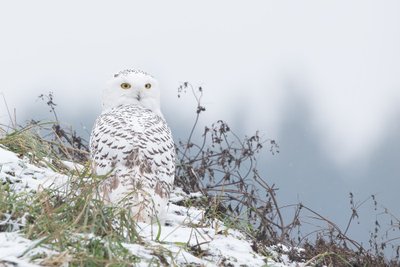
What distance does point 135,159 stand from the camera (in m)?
5.73

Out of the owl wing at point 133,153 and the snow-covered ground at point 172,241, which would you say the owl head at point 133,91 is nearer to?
the owl wing at point 133,153

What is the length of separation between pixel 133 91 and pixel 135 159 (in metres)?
1.36

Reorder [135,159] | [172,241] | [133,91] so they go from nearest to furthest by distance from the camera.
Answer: [172,241] < [135,159] < [133,91]

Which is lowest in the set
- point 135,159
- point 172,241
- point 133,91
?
point 172,241

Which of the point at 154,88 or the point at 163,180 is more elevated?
the point at 154,88

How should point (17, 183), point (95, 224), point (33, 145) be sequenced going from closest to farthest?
1. point (95, 224)
2. point (17, 183)
3. point (33, 145)

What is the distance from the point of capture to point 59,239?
3.82 metres

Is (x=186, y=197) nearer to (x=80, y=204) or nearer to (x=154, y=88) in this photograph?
(x=154, y=88)

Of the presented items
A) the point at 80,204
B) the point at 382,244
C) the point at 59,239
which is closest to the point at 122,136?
the point at 80,204

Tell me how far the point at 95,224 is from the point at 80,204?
23 cm

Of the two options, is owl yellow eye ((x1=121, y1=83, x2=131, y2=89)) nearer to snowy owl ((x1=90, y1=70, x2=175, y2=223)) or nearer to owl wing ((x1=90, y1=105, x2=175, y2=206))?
snowy owl ((x1=90, y1=70, x2=175, y2=223))

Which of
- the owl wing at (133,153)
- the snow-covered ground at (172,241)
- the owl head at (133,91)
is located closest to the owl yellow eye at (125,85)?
the owl head at (133,91)

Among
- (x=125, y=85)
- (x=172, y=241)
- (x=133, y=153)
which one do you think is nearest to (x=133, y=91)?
(x=125, y=85)

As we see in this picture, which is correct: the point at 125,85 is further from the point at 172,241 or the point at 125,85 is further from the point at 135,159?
the point at 172,241
